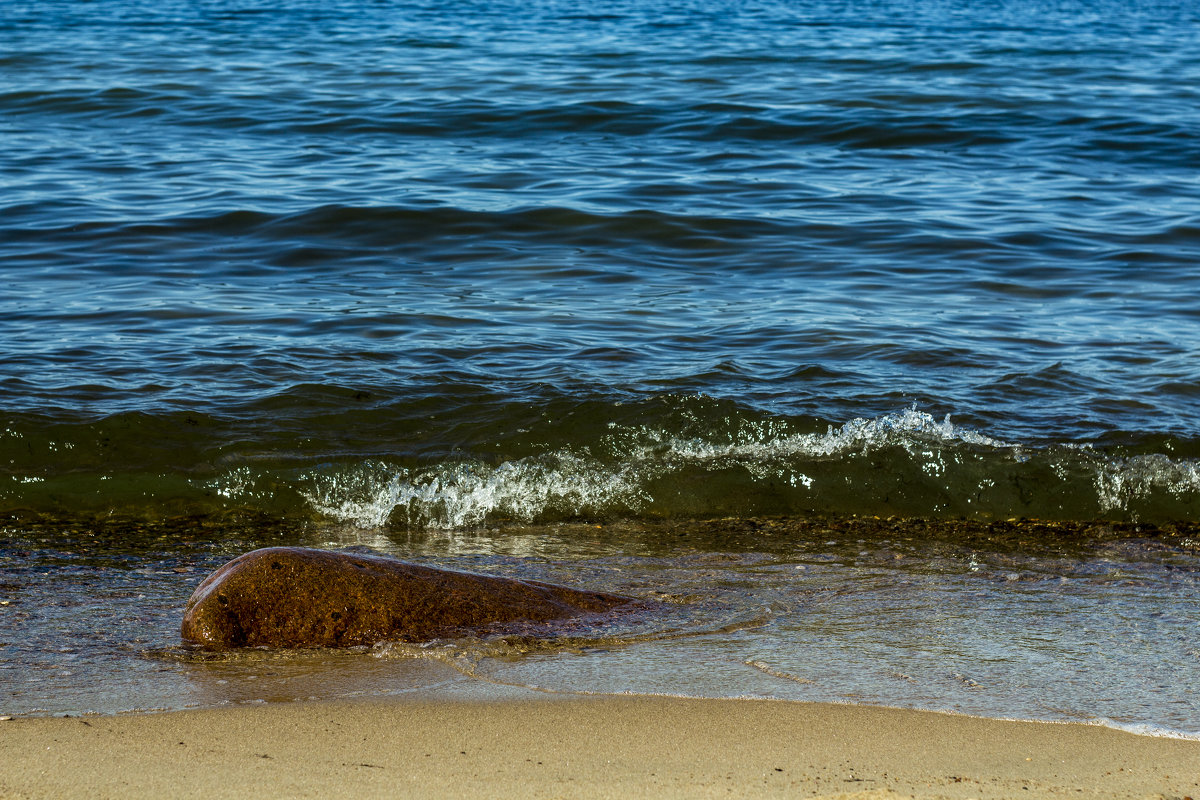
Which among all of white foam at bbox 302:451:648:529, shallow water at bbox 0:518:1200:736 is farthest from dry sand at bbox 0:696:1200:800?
white foam at bbox 302:451:648:529

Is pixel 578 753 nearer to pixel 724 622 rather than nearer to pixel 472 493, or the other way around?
pixel 724 622

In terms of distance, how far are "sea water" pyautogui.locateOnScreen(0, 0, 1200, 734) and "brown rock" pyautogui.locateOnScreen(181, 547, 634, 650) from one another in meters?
0.11

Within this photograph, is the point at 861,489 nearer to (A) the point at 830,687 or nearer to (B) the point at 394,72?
(A) the point at 830,687

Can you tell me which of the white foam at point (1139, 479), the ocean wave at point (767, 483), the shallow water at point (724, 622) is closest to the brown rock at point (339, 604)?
the shallow water at point (724, 622)

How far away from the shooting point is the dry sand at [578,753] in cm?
280

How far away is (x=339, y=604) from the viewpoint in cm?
383

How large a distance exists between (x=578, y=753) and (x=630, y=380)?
12.3 feet

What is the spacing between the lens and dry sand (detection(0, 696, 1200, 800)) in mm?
2801

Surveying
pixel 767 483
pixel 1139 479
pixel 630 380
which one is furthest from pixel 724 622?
pixel 630 380

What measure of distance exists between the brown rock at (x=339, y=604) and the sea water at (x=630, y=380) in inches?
4.4

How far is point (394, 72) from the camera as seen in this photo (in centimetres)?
1608

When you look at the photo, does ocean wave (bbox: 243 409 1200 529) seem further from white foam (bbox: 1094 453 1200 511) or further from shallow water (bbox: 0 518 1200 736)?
shallow water (bbox: 0 518 1200 736)

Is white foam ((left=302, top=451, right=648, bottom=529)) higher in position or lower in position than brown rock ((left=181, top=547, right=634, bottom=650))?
lower

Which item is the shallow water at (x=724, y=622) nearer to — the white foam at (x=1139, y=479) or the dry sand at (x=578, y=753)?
the dry sand at (x=578, y=753)
